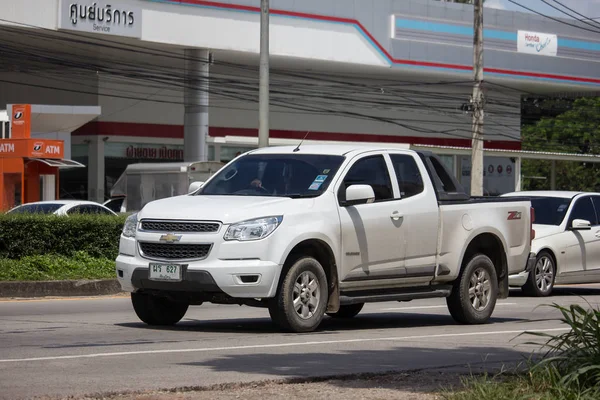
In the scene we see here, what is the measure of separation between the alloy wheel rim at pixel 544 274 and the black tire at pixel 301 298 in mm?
7733

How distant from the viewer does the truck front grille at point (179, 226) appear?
1066 centimetres

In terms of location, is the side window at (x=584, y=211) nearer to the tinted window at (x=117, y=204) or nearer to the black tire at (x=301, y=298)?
the black tire at (x=301, y=298)

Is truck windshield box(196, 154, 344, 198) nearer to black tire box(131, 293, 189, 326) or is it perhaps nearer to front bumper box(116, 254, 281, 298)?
front bumper box(116, 254, 281, 298)

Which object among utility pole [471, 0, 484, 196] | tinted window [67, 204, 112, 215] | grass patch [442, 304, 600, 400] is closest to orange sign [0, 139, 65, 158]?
tinted window [67, 204, 112, 215]

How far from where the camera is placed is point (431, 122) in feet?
194

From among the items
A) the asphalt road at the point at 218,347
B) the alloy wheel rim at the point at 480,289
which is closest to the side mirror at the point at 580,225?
the asphalt road at the point at 218,347

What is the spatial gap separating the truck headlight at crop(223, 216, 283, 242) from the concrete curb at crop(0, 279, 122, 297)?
7.07 meters

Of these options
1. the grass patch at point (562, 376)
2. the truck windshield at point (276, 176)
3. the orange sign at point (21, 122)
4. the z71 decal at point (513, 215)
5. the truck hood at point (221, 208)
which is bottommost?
the grass patch at point (562, 376)

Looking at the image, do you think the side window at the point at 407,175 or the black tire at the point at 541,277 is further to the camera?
the black tire at the point at 541,277

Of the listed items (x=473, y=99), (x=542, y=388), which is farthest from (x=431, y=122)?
(x=542, y=388)

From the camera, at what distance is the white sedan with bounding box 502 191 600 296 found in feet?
59.8

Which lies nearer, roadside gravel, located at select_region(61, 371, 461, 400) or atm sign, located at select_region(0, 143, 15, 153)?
roadside gravel, located at select_region(61, 371, 461, 400)

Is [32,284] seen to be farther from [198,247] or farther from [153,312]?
[198,247]

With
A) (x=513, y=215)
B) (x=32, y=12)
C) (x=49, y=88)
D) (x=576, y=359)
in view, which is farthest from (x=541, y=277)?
(x=49, y=88)
